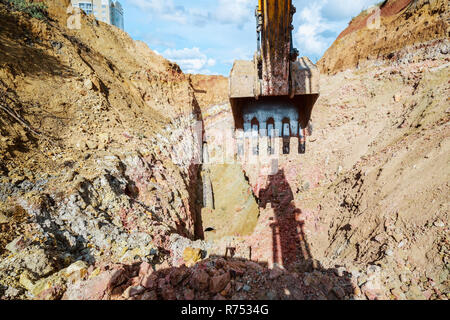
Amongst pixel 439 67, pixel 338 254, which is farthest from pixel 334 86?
pixel 338 254

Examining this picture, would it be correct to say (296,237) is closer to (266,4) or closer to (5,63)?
(266,4)

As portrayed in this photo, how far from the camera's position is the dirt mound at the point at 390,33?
8922 millimetres

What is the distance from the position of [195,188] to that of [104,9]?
187 ft

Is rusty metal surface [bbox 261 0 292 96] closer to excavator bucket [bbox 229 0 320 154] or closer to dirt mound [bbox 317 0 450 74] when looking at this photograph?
excavator bucket [bbox 229 0 320 154]

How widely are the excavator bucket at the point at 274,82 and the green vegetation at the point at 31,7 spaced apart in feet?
34.2

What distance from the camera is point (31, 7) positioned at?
9.90m

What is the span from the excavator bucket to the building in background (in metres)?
55.5

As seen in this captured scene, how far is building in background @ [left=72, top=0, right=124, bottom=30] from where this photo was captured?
151 feet

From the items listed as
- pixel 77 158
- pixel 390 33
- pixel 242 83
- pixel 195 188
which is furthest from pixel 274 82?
pixel 390 33

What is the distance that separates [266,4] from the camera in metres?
2.97

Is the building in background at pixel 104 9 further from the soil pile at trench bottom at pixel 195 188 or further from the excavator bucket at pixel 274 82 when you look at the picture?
the excavator bucket at pixel 274 82

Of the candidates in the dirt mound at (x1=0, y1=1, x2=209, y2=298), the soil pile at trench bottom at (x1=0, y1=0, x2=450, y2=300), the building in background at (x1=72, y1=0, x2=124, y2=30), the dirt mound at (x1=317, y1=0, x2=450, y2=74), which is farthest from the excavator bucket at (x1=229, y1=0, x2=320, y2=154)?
the building in background at (x1=72, y1=0, x2=124, y2=30)

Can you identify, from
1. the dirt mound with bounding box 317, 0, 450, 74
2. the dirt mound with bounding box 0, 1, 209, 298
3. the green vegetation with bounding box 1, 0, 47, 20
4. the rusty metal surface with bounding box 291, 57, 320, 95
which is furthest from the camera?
the green vegetation with bounding box 1, 0, 47, 20

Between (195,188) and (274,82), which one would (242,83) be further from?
(195,188)
